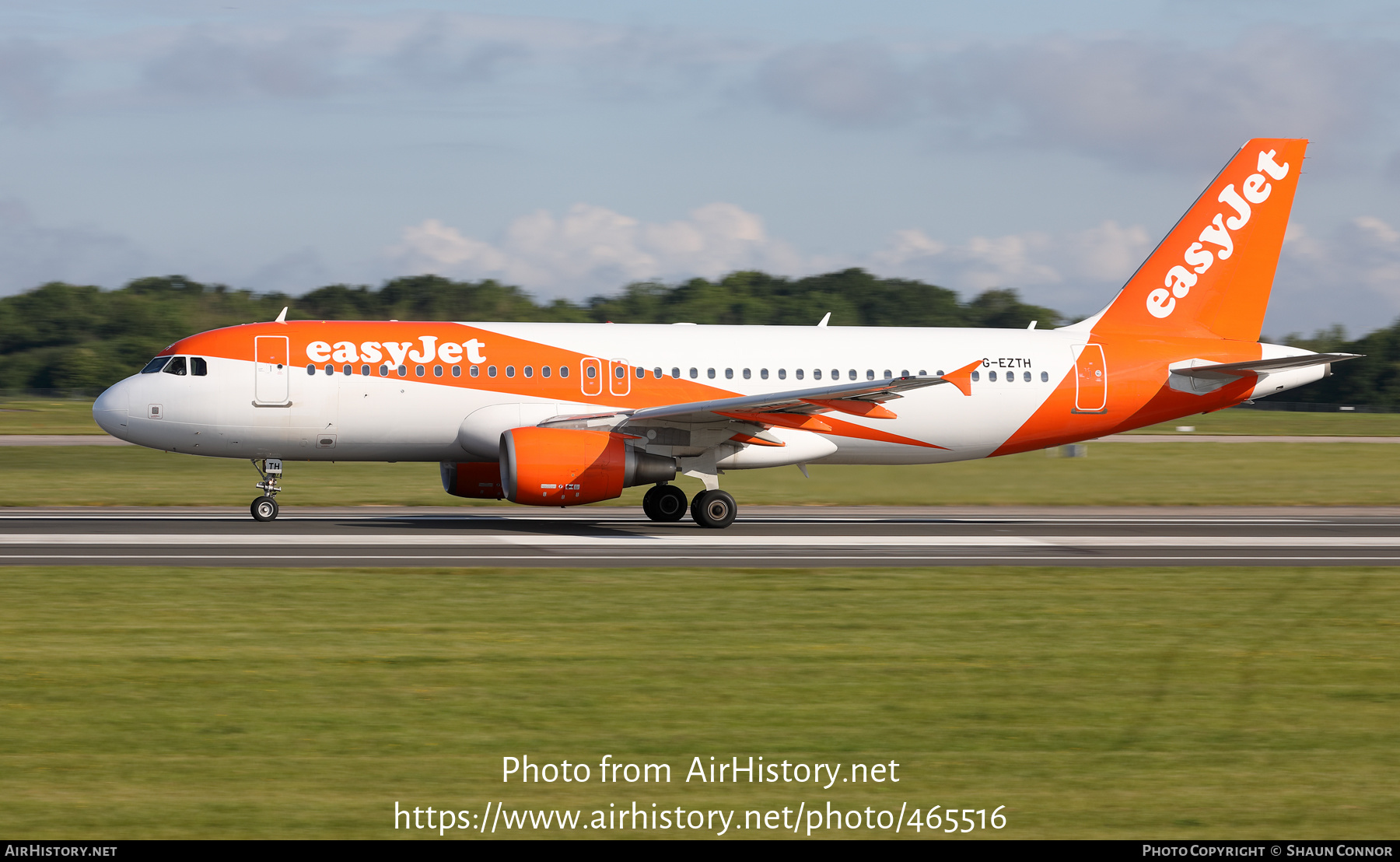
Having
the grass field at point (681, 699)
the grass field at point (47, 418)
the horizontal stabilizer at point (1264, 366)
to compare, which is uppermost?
the grass field at point (47, 418)

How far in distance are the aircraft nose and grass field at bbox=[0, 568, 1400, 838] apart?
8676 mm

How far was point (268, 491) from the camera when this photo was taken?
25.9 metres

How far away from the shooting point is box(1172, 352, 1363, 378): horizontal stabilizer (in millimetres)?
28078

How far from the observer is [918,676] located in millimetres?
11688

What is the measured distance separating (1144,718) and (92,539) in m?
17.3

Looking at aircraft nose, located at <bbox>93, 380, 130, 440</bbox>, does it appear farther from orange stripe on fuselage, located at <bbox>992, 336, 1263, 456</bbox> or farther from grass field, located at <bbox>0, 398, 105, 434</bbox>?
grass field, located at <bbox>0, 398, 105, 434</bbox>

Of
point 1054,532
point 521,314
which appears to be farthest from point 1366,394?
point 1054,532

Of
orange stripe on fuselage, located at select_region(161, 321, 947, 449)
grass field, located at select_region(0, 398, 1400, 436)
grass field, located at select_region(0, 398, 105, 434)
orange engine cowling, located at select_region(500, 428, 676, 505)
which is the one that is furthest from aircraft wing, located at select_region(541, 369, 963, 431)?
grass field, located at select_region(0, 398, 105, 434)

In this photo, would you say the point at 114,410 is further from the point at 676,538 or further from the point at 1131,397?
the point at 1131,397

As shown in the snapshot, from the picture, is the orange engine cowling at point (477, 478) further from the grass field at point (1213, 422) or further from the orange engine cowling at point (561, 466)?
the grass field at point (1213, 422)

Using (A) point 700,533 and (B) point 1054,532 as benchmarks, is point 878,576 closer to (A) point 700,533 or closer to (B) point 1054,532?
(A) point 700,533

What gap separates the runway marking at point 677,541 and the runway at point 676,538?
0.13 ft

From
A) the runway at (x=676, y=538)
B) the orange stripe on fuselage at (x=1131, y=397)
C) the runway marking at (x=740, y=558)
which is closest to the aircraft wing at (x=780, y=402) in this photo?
the runway at (x=676, y=538)

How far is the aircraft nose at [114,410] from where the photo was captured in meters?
25.4
